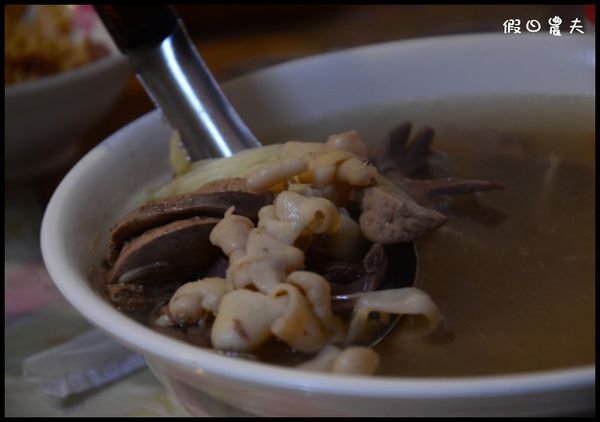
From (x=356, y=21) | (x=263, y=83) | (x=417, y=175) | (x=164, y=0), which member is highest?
(x=164, y=0)

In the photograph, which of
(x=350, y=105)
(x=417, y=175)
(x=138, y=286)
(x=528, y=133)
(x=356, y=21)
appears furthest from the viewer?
(x=356, y=21)

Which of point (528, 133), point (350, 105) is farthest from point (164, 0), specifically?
point (528, 133)

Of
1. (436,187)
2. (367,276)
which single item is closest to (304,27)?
(436,187)

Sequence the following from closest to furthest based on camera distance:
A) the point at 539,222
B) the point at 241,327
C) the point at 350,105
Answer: the point at 241,327 → the point at 539,222 → the point at 350,105

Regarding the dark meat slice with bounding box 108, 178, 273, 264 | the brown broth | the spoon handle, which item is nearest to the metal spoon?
the spoon handle

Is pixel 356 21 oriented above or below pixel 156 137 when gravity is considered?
Answer: below

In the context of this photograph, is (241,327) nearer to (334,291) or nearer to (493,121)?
(334,291)
